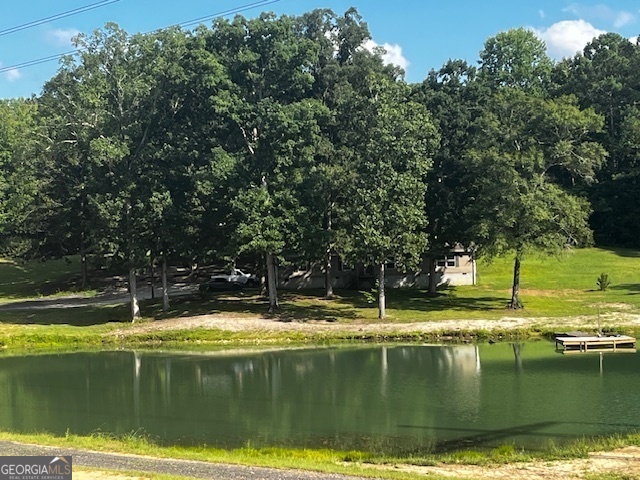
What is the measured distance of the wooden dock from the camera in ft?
107

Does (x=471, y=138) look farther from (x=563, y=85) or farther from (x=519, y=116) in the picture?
(x=563, y=85)

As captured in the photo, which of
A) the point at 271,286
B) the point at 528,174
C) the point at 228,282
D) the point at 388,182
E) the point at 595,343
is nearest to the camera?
the point at 595,343

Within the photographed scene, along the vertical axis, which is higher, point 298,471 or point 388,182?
point 388,182

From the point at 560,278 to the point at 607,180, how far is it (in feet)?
78.1

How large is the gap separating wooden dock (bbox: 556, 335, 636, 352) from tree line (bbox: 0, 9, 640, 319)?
29.0ft

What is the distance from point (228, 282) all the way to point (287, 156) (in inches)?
542

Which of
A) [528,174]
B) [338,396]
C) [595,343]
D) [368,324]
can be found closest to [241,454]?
[338,396]

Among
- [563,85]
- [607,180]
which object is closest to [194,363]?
[607,180]

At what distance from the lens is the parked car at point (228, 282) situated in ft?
171

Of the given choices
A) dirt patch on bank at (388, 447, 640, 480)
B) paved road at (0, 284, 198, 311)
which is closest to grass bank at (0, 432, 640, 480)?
dirt patch on bank at (388, 447, 640, 480)

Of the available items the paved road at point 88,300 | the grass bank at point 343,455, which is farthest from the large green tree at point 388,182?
the grass bank at point 343,455

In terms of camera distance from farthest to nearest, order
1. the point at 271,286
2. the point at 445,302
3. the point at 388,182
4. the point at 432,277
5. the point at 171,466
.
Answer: the point at 432,277, the point at 445,302, the point at 271,286, the point at 388,182, the point at 171,466

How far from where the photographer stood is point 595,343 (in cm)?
3278

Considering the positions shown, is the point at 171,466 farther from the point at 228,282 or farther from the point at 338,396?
the point at 228,282
